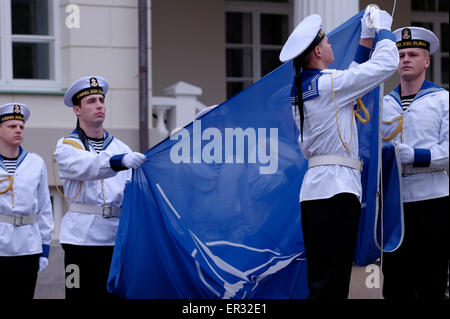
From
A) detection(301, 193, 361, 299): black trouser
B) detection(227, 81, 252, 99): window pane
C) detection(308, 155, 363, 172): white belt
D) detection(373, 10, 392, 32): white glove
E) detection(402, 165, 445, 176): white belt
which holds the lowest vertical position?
detection(301, 193, 361, 299): black trouser

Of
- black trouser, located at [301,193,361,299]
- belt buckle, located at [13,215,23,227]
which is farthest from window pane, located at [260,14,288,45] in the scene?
black trouser, located at [301,193,361,299]

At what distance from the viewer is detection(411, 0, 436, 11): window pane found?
13.4 m

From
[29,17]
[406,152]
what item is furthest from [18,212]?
[29,17]

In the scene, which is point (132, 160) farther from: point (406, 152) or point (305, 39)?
point (406, 152)

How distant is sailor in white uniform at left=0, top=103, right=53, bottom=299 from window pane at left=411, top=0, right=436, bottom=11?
8309mm

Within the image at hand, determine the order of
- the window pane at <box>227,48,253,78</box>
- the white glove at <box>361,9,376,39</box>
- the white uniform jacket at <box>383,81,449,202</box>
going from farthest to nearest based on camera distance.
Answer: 1. the window pane at <box>227,48,253,78</box>
2. the white uniform jacket at <box>383,81,449,202</box>
3. the white glove at <box>361,9,376,39</box>

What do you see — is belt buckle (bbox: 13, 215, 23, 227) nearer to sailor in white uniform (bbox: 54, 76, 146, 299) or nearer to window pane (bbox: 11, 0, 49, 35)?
sailor in white uniform (bbox: 54, 76, 146, 299)

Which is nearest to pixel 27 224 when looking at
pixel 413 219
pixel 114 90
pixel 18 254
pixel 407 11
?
pixel 18 254

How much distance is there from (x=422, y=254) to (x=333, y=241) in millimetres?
872

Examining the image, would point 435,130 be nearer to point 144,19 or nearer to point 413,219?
point 413,219

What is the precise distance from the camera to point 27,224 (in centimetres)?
609

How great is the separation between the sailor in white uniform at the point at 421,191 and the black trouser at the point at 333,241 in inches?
25.1

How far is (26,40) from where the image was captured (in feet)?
32.5

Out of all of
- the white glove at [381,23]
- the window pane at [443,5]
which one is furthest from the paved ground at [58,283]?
the window pane at [443,5]
